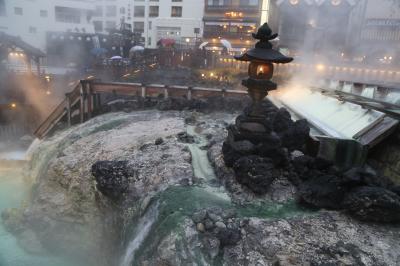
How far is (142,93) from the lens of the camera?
1591 centimetres

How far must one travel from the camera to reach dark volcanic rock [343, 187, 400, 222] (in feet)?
18.8

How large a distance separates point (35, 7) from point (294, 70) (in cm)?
3317

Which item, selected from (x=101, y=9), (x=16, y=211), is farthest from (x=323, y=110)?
(x=101, y=9)

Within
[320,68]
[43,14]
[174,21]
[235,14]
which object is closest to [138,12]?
[174,21]

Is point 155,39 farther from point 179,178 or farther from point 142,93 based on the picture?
point 179,178

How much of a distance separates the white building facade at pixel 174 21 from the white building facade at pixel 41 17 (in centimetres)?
910

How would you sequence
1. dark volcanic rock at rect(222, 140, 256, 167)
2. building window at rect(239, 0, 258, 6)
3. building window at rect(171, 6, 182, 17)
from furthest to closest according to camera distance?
1. building window at rect(171, 6, 182, 17)
2. building window at rect(239, 0, 258, 6)
3. dark volcanic rock at rect(222, 140, 256, 167)

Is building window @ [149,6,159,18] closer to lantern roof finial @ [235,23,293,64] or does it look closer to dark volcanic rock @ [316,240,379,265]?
lantern roof finial @ [235,23,293,64]

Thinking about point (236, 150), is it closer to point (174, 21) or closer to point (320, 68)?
point (320, 68)

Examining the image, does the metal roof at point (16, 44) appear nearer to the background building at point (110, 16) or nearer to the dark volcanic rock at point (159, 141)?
the dark volcanic rock at point (159, 141)

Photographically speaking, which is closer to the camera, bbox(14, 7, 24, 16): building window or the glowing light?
the glowing light

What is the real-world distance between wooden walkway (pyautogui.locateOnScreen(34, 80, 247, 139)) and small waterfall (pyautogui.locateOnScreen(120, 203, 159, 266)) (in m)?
9.39

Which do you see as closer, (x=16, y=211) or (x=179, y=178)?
(x=179, y=178)

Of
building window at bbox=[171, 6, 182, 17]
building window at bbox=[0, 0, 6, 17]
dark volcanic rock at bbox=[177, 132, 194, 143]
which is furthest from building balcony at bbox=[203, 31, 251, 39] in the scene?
dark volcanic rock at bbox=[177, 132, 194, 143]
